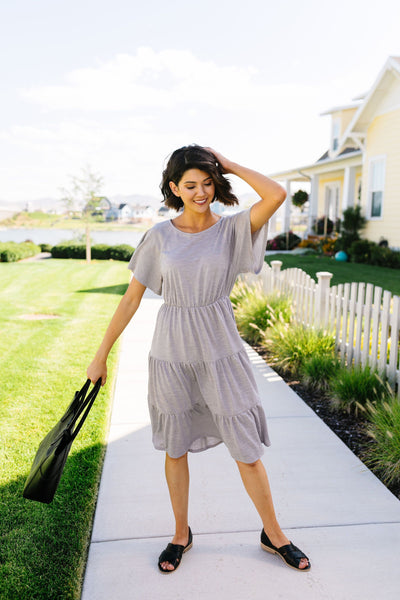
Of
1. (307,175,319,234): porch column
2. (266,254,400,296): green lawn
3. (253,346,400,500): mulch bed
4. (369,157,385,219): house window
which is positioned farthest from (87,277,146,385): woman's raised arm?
(307,175,319,234): porch column

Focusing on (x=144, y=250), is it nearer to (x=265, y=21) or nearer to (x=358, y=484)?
(x=358, y=484)

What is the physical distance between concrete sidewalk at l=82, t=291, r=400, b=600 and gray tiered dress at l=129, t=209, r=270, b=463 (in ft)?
1.89

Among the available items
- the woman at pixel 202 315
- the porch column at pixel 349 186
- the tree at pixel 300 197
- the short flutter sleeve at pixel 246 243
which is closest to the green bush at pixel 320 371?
the woman at pixel 202 315

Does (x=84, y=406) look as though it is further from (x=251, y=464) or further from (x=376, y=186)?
(x=376, y=186)

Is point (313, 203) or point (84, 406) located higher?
point (313, 203)

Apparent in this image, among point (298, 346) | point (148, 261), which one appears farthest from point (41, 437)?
point (298, 346)

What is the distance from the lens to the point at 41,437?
12.4 ft

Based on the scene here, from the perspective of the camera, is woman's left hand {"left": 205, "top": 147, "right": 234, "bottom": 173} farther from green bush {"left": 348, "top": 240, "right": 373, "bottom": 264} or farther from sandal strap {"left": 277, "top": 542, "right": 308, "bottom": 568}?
green bush {"left": 348, "top": 240, "right": 373, "bottom": 264}

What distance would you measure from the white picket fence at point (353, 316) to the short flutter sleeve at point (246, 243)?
2.38 meters

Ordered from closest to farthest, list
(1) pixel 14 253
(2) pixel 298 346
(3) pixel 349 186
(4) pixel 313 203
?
(2) pixel 298 346 → (3) pixel 349 186 → (1) pixel 14 253 → (4) pixel 313 203

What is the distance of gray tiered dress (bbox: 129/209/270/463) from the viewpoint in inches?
85.6

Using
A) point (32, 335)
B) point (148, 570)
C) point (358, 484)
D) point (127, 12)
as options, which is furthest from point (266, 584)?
point (127, 12)

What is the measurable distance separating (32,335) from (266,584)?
567cm

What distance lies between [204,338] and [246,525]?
3.87 feet
